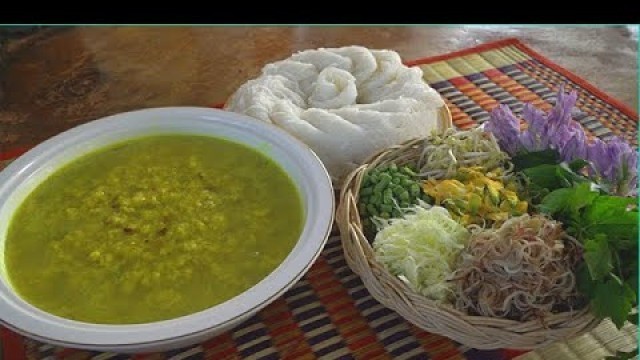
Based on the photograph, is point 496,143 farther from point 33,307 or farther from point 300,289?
point 33,307

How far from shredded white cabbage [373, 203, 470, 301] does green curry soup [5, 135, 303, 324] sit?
0.20 metres

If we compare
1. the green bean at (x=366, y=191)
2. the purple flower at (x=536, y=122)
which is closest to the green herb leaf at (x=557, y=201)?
the purple flower at (x=536, y=122)

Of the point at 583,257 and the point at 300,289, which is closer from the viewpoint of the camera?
the point at 583,257

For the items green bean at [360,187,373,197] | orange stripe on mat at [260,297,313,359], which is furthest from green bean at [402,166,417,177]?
orange stripe on mat at [260,297,313,359]

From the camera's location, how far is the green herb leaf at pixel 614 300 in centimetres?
111

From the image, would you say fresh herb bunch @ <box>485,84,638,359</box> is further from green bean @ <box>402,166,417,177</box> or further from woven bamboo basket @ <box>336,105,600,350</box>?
green bean @ <box>402,166,417,177</box>

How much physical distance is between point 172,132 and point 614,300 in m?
1.11

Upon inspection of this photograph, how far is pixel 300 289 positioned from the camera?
1.43 metres

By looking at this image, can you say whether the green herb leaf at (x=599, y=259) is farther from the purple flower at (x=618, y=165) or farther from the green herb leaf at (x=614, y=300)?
the purple flower at (x=618, y=165)

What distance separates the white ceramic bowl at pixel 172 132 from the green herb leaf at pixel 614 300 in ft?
1.73

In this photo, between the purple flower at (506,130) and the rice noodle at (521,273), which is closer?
the rice noodle at (521,273)

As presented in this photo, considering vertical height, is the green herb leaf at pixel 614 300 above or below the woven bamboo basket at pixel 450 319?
above

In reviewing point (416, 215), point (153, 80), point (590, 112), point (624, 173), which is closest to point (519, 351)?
point (416, 215)

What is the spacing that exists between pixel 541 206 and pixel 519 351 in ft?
1.00
